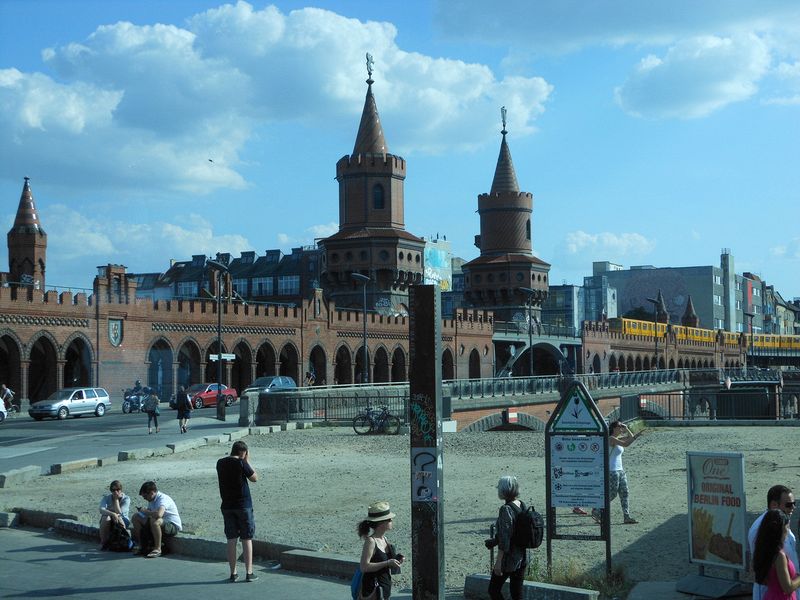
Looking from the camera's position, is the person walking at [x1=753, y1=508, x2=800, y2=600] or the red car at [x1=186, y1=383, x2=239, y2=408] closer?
the person walking at [x1=753, y1=508, x2=800, y2=600]

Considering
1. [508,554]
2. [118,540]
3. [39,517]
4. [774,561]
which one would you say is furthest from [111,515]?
[774,561]

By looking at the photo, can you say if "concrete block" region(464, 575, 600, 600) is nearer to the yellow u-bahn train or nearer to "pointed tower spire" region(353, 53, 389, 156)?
"pointed tower spire" region(353, 53, 389, 156)

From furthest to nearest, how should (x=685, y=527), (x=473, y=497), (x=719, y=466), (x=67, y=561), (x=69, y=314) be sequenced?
1. (x=69, y=314)
2. (x=473, y=497)
3. (x=685, y=527)
4. (x=67, y=561)
5. (x=719, y=466)

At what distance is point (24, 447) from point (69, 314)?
969 inches

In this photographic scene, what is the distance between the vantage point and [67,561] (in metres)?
12.0

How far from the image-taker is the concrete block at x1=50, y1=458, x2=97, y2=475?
20891 mm

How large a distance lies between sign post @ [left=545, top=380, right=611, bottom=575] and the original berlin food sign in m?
0.93

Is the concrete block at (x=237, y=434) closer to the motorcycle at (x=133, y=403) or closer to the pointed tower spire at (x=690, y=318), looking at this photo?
the motorcycle at (x=133, y=403)

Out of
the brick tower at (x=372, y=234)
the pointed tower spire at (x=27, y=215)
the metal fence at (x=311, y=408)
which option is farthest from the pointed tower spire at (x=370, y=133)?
the metal fence at (x=311, y=408)

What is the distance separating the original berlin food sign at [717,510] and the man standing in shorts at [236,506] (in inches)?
176

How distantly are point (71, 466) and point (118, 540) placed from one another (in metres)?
9.34

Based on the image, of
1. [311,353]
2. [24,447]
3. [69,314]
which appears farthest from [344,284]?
[24,447]

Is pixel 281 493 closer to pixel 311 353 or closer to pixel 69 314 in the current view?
pixel 69 314

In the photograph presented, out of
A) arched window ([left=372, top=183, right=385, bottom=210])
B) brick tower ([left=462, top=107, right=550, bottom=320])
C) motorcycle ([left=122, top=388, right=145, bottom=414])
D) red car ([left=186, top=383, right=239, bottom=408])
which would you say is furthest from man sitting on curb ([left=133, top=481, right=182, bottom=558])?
brick tower ([left=462, top=107, right=550, bottom=320])
